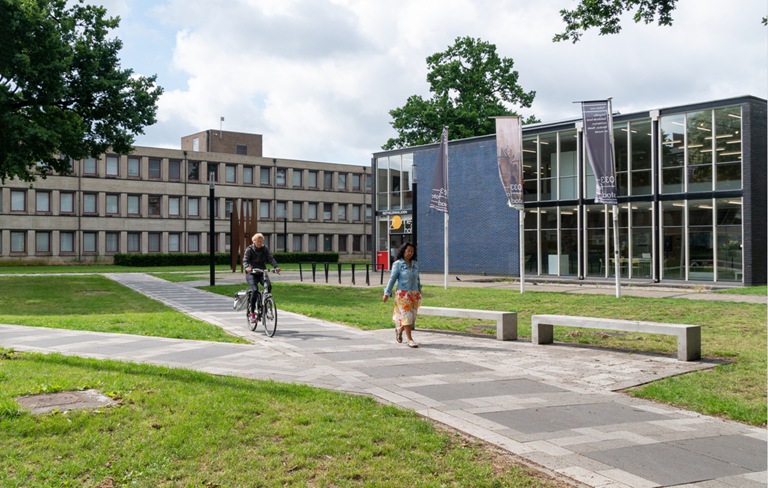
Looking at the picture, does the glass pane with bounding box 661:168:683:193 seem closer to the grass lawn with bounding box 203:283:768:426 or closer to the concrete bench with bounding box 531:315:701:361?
the grass lawn with bounding box 203:283:768:426

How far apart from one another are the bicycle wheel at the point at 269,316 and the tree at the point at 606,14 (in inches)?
274

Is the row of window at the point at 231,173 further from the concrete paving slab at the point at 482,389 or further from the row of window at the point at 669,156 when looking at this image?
the concrete paving slab at the point at 482,389

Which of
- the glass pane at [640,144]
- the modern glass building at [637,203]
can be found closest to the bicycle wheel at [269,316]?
the modern glass building at [637,203]

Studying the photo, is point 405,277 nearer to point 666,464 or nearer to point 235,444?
point 235,444

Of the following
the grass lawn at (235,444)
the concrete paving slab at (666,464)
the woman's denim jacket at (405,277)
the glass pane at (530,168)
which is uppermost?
the glass pane at (530,168)

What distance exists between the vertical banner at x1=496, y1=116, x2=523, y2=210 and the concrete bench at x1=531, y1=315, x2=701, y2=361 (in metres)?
12.2

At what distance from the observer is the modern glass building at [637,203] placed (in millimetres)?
27562

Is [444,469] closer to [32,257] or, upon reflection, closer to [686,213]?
[686,213]

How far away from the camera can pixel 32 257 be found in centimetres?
6159

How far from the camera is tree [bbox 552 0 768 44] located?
38.1 feet

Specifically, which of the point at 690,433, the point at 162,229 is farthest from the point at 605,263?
the point at 162,229

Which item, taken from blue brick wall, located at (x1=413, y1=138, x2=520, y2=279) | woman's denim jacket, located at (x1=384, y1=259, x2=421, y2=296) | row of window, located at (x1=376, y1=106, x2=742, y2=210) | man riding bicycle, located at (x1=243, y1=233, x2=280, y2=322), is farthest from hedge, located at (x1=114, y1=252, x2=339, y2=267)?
woman's denim jacket, located at (x1=384, y1=259, x2=421, y2=296)

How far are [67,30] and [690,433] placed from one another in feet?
93.1

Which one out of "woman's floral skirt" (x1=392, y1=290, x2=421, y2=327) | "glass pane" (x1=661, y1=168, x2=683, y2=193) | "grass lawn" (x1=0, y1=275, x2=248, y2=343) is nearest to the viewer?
"woman's floral skirt" (x1=392, y1=290, x2=421, y2=327)
